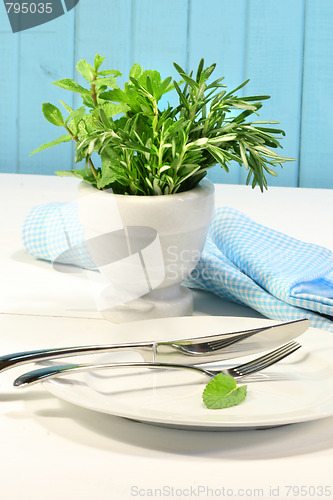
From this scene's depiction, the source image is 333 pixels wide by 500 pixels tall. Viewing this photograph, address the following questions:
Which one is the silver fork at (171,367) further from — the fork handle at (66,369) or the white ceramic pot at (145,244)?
the white ceramic pot at (145,244)

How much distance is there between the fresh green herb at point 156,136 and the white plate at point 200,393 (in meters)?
0.14

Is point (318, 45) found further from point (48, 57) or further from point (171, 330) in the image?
point (171, 330)

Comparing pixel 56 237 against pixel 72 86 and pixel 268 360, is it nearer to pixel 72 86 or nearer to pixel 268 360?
pixel 72 86

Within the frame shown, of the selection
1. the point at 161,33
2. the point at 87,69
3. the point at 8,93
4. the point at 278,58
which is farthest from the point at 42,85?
the point at 87,69

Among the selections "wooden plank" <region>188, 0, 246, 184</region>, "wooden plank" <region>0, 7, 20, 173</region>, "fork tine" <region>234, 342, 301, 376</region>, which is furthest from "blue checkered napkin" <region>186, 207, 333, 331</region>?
"wooden plank" <region>0, 7, 20, 173</region>

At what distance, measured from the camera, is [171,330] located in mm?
559

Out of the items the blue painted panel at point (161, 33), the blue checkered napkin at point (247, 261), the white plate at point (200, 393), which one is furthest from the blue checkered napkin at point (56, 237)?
the blue painted panel at point (161, 33)

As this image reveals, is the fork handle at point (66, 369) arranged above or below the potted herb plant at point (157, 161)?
below

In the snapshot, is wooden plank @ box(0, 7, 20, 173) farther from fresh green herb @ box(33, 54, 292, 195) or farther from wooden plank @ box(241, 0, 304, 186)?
fresh green herb @ box(33, 54, 292, 195)

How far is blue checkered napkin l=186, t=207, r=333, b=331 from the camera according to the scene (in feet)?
1.99

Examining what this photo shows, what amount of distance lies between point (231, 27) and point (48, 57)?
0.44 meters

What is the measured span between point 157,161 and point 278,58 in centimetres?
116

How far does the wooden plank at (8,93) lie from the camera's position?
1.74 metres

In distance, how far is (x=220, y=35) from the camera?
5.46ft
